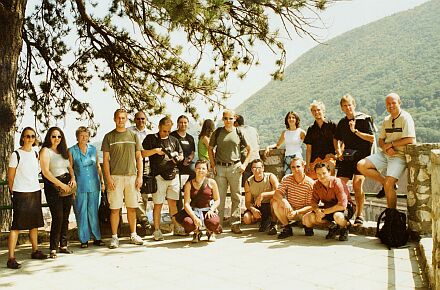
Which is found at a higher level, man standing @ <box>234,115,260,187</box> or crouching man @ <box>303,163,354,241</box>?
man standing @ <box>234,115,260,187</box>

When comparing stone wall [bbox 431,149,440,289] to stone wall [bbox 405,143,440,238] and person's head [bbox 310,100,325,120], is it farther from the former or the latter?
person's head [bbox 310,100,325,120]

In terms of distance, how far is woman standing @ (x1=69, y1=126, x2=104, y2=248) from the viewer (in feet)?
19.3

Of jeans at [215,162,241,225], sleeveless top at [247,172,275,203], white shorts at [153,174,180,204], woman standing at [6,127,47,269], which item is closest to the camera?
woman standing at [6,127,47,269]

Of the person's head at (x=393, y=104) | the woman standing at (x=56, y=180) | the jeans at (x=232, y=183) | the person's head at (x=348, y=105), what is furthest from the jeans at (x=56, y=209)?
the person's head at (x=393, y=104)

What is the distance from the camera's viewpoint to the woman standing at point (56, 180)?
5.42 meters

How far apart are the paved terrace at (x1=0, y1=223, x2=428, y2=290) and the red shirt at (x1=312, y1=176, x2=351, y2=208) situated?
1.66 feet

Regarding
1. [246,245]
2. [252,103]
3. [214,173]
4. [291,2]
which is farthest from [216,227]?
[252,103]

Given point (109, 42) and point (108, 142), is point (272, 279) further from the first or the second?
point (109, 42)

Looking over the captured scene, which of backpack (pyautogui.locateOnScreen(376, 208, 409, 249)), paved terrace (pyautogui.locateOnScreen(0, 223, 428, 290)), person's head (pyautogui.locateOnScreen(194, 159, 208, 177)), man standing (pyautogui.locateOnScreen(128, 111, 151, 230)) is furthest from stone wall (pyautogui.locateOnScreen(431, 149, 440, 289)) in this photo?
man standing (pyautogui.locateOnScreen(128, 111, 151, 230))

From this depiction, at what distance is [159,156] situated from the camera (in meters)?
6.34

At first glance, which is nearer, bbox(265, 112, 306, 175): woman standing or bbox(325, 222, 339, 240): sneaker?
bbox(325, 222, 339, 240): sneaker

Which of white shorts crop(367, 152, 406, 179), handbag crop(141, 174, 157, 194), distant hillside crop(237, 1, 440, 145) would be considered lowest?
handbag crop(141, 174, 157, 194)

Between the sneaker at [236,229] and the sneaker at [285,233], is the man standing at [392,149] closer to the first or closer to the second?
the sneaker at [285,233]

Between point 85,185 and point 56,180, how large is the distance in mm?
552
